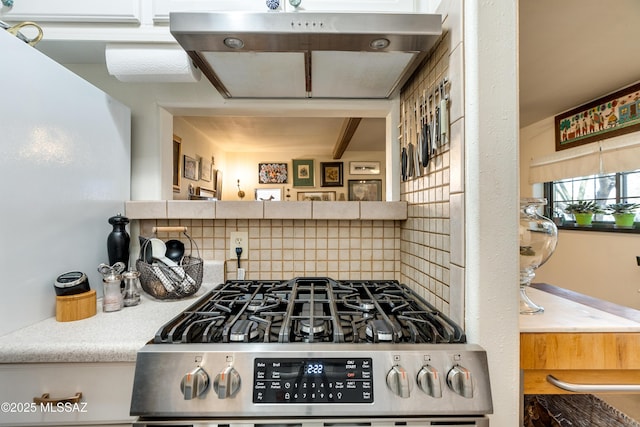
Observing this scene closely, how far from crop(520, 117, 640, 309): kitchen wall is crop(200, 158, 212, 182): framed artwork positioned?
372cm

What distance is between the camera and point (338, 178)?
4.40 m

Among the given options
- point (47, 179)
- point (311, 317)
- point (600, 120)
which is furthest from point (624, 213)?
point (47, 179)

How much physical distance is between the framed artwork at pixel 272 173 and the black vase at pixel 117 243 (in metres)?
3.35

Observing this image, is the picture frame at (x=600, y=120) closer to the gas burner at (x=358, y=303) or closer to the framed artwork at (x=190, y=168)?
the gas burner at (x=358, y=303)

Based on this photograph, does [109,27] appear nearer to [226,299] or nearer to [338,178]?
[226,299]

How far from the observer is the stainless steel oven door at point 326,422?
24.0 inches

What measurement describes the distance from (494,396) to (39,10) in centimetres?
183

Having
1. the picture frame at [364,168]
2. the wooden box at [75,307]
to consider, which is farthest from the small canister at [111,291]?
the picture frame at [364,168]

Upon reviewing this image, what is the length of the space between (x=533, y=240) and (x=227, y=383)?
92cm

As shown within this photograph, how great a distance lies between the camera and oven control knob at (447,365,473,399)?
1.99 ft

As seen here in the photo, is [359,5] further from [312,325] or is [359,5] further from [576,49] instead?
[576,49]

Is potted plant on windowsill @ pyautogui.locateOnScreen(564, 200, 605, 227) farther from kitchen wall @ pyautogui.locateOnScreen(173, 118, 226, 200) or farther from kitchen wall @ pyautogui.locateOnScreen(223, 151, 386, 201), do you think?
kitchen wall @ pyautogui.locateOnScreen(173, 118, 226, 200)

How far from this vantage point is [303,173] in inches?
172

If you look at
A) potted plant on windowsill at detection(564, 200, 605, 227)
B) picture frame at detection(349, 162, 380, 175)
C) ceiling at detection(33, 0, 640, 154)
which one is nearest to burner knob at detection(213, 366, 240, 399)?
ceiling at detection(33, 0, 640, 154)
